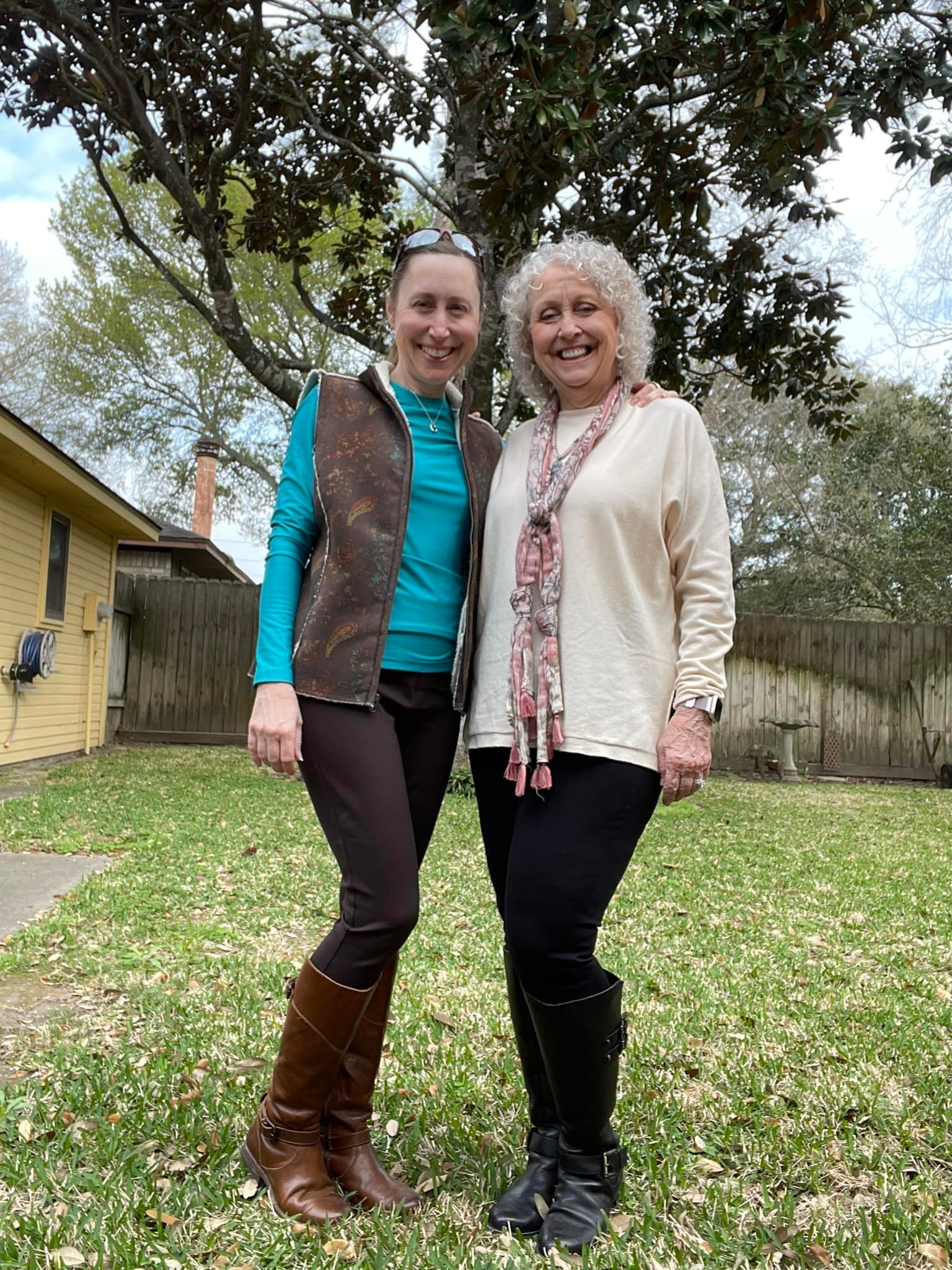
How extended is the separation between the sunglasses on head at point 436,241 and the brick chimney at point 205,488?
62.0ft

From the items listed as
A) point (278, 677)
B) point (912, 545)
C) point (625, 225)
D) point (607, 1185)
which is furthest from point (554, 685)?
point (912, 545)

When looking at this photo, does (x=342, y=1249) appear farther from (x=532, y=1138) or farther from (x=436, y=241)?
(x=436, y=241)

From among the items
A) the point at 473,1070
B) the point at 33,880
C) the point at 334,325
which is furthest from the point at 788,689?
the point at 473,1070

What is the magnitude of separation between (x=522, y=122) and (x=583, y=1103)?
Result: 16.7ft

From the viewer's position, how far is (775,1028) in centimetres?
329

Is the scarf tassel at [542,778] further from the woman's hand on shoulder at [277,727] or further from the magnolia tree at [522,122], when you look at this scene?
the magnolia tree at [522,122]

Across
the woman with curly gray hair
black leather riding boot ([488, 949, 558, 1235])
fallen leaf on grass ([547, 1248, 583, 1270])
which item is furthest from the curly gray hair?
fallen leaf on grass ([547, 1248, 583, 1270])

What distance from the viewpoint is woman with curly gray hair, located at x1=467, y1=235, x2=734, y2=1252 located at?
190 centimetres

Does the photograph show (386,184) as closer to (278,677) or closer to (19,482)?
(19,482)

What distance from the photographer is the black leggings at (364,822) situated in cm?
194

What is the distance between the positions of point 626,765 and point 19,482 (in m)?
9.00

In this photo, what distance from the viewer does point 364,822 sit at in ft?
6.35

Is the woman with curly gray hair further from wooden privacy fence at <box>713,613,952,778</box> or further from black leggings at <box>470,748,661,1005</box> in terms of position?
wooden privacy fence at <box>713,613,952,778</box>

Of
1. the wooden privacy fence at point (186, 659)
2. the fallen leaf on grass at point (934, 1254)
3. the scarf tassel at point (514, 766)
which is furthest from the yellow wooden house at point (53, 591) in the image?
the fallen leaf on grass at point (934, 1254)
